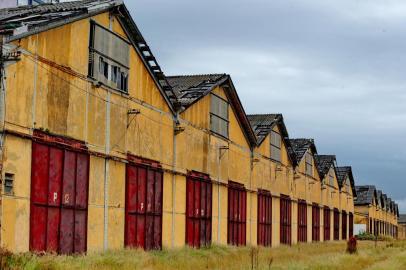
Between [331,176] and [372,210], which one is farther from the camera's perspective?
[372,210]

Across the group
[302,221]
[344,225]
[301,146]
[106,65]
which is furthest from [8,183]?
[344,225]

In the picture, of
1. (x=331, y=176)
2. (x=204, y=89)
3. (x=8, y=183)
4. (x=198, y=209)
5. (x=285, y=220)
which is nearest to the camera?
(x=8, y=183)

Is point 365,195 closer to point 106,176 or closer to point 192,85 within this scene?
point 192,85

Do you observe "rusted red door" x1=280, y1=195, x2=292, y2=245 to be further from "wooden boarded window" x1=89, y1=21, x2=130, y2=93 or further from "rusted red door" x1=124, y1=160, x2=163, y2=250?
"wooden boarded window" x1=89, y1=21, x2=130, y2=93

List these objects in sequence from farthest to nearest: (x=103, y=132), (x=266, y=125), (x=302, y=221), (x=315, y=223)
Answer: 1. (x=315, y=223)
2. (x=302, y=221)
3. (x=266, y=125)
4. (x=103, y=132)

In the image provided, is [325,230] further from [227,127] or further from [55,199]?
[55,199]

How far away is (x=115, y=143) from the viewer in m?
21.8

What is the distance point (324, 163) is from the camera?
60312mm

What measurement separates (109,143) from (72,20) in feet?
13.8

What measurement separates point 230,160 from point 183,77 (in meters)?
4.72

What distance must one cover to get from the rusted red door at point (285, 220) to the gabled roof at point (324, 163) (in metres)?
12.5

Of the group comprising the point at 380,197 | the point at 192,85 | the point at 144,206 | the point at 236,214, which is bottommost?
the point at 236,214

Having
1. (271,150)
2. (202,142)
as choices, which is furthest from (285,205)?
(202,142)

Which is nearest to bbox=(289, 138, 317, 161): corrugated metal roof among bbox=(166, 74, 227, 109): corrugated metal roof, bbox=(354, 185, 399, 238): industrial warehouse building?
bbox=(166, 74, 227, 109): corrugated metal roof
